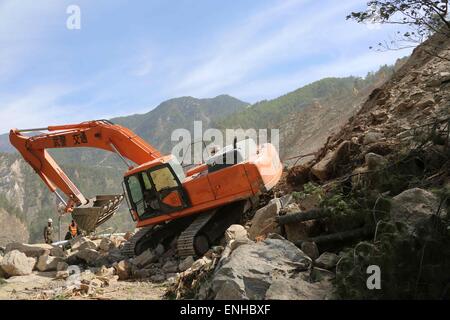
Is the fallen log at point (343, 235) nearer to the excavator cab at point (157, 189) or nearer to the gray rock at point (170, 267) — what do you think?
the gray rock at point (170, 267)

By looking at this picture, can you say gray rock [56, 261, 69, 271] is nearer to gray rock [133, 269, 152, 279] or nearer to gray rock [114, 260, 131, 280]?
gray rock [114, 260, 131, 280]

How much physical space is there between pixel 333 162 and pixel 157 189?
12.6 ft

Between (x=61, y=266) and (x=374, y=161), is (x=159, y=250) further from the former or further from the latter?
(x=374, y=161)

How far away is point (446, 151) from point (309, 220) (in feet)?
6.90

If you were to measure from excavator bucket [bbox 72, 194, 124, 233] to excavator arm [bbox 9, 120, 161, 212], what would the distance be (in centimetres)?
23

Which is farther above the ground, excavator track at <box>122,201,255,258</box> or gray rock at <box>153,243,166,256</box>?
excavator track at <box>122,201,255,258</box>

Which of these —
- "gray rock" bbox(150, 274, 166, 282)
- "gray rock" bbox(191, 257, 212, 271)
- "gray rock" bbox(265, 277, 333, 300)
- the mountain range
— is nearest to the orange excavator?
"gray rock" bbox(150, 274, 166, 282)

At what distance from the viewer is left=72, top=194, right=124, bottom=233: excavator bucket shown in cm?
1427

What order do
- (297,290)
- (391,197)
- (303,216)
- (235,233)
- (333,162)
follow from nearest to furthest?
(297,290)
(391,197)
(303,216)
(235,233)
(333,162)

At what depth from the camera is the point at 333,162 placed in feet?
33.3

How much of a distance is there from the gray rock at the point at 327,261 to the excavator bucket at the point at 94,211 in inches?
368

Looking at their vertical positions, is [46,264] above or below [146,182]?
below

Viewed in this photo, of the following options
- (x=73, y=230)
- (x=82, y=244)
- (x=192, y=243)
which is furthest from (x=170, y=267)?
(x=73, y=230)
